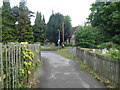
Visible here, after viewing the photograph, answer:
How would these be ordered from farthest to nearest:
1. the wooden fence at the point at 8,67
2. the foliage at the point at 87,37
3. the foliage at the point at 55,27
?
the foliage at the point at 55,27 < the foliage at the point at 87,37 < the wooden fence at the point at 8,67

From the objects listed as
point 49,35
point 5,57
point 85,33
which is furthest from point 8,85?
point 49,35

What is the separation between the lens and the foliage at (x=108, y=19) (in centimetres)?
685

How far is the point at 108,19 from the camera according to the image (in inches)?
314

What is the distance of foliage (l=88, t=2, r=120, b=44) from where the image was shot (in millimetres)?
6848

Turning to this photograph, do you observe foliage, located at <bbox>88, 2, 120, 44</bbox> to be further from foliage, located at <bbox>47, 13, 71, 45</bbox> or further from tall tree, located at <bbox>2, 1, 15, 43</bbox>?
foliage, located at <bbox>47, 13, 71, 45</bbox>

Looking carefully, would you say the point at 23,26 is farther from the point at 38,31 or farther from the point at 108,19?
the point at 108,19

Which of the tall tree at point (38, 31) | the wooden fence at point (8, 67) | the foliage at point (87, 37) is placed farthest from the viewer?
the tall tree at point (38, 31)

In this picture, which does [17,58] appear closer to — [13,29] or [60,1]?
[60,1]

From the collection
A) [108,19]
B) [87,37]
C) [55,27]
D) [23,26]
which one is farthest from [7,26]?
[108,19]

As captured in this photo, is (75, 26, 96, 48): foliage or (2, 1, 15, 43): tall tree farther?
(2, 1, 15, 43): tall tree

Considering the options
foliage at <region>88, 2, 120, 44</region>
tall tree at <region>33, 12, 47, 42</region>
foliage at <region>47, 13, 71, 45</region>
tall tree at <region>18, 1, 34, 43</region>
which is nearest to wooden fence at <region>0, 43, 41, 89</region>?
foliage at <region>88, 2, 120, 44</region>

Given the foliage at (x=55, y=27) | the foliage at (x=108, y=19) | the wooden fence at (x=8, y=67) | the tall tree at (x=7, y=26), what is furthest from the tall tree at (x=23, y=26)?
the wooden fence at (x=8, y=67)

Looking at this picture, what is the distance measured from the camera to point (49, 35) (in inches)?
1136

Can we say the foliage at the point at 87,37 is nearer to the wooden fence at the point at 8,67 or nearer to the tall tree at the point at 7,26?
the tall tree at the point at 7,26
